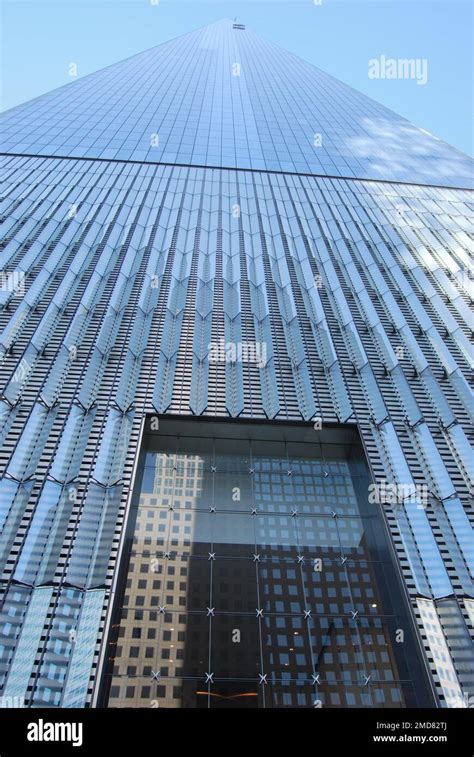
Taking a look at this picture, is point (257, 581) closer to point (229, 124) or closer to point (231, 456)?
point (231, 456)

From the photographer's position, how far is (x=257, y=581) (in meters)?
8.34

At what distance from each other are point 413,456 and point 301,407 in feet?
7.51

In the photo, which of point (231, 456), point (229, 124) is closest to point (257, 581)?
point (231, 456)

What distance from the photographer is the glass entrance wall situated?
725 centimetres

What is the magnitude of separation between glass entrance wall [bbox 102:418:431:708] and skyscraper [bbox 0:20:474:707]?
0.10ft

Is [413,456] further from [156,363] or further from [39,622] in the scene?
[39,622]

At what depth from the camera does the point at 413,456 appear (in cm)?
980

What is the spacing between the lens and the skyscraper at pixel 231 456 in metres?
7.31

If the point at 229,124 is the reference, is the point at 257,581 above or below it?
below

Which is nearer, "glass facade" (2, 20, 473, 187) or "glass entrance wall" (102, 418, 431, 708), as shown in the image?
"glass entrance wall" (102, 418, 431, 708)

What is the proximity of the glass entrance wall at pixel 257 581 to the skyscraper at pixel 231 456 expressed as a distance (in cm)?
3

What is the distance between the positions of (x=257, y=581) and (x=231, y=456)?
2.60 m

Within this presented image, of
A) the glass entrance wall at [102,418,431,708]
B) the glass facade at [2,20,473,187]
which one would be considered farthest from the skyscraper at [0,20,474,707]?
the glass facade at [2,20,473,187]

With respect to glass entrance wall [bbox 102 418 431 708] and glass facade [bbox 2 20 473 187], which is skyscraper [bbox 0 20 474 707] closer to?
glass entrance wall [bbox 102 418 431 708]
